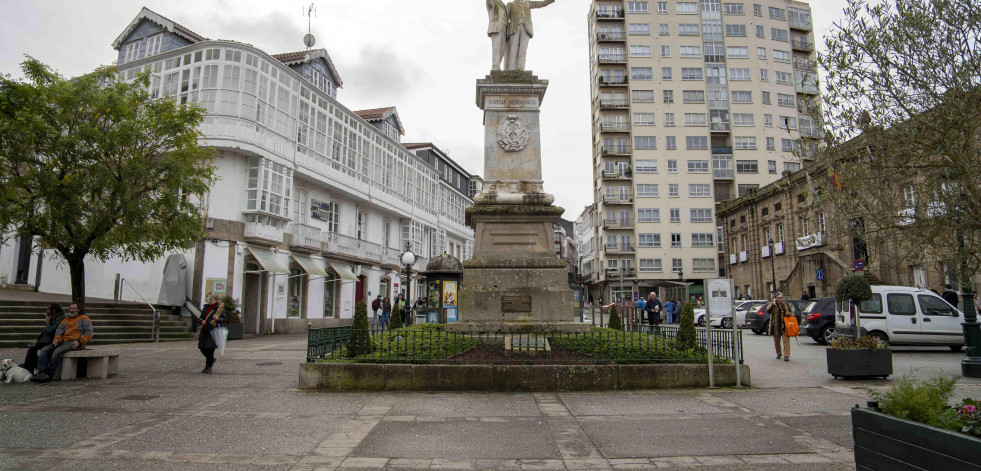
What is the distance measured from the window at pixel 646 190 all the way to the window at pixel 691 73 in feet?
39.0

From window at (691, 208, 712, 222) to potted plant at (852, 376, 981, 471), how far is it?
188ft

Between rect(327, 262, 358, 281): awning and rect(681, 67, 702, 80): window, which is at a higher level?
rect(681, 67, 702, 80): window

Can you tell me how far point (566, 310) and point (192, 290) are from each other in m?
17.9

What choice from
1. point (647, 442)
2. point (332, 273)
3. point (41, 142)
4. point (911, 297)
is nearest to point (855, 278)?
point (911, 297)

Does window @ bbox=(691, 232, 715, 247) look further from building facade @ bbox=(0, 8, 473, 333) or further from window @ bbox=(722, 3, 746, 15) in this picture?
building facade @ bbox=(0, 8, 473, 333)

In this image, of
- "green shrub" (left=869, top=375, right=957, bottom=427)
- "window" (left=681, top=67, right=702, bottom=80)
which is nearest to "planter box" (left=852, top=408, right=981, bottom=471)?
"green shrub" (left=869, top=375, right=957, bottom=427)

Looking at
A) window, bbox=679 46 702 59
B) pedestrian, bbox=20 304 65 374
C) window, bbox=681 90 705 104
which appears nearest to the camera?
pedestrian, bbox=20 304 65 374

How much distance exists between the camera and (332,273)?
105 feet

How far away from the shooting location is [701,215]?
5831 cm

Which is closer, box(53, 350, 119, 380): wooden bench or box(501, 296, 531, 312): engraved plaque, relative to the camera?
box(53, 350, 119, 380): wooden bench

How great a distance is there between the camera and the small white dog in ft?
33.1

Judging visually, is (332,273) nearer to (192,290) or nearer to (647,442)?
(192,290)

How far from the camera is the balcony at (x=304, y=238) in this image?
27.7 meters

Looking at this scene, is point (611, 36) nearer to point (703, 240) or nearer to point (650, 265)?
point (703, 240)
